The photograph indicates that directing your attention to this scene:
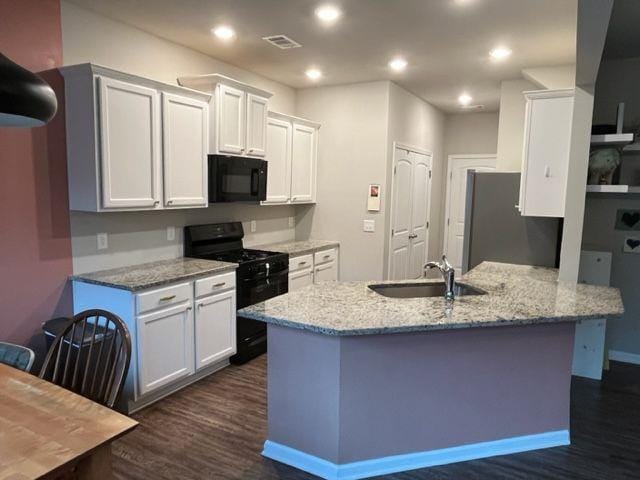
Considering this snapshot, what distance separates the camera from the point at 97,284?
9.74 ft

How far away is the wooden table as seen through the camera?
1308 mm

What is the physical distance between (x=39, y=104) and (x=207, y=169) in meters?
2.51

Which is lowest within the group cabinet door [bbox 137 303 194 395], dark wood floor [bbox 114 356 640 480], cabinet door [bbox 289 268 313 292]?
dark wood floor [bbox 114 356 640 480]

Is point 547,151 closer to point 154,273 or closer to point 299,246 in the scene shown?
point 299,246

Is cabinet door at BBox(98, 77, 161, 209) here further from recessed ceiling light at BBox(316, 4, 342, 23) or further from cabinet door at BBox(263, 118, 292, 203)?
cabinet door at BBox(263, 118, 292, 203)

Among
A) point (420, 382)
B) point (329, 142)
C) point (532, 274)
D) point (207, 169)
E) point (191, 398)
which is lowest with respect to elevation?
point (191, 398)

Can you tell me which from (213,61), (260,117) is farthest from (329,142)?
(213,61)

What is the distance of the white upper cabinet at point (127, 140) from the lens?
9.54 feet

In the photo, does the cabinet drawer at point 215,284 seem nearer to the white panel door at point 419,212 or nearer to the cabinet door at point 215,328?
A: the cabinet door at point 215,328

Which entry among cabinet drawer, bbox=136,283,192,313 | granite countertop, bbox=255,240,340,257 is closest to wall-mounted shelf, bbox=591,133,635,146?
granite countertop, bbox=255,240,340,257

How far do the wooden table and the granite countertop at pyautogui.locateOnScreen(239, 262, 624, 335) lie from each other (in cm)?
87

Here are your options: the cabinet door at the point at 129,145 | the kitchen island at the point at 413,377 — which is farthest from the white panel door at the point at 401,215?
the cabinet door at the point at 129,145

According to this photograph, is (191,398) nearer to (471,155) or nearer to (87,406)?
(87,406)

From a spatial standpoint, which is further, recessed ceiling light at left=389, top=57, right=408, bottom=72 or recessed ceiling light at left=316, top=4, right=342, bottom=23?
recessed ceiling light at left=389, top=57, right=408, bottom=72
